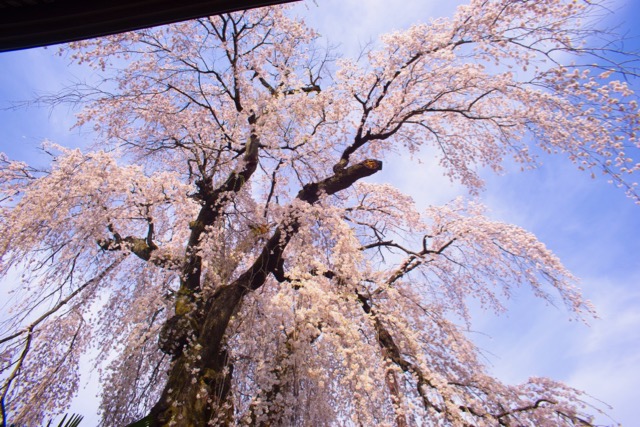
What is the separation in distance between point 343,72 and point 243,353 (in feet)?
19.2

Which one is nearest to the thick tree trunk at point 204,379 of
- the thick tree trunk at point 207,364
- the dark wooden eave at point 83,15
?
the thick tree trunk at point 207,364

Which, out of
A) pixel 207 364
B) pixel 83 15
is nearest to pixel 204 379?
pixel 207 364

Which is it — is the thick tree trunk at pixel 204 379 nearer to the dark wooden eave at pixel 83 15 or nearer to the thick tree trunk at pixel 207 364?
the thick tree trunk at pixel 207 364

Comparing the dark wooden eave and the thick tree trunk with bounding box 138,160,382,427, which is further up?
the dark wooden eave

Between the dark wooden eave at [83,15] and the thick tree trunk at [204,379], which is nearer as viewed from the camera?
the dark wooden eave at [83,15]

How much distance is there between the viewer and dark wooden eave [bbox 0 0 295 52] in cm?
227

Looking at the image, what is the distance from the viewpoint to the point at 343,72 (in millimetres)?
7754

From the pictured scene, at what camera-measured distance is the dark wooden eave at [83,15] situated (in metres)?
2.27

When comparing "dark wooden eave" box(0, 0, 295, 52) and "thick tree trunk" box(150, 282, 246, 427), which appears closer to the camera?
"dark wooden eave" box(0, 0, 295, 52)

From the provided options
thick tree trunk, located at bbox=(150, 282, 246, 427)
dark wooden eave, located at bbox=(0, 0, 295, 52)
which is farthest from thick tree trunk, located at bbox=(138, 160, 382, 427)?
dark wooden eave, located at bbox=(0, 0, 295, 52)

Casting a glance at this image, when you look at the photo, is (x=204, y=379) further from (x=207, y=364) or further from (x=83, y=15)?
(x=83, y=15)

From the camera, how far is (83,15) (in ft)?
7.62

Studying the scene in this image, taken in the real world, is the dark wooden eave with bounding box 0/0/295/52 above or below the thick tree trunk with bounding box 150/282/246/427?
above

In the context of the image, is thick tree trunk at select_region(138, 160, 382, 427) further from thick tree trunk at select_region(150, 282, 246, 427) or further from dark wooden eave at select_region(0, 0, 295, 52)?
dark wooden eave at select_region(0, 0, 295, 52)
